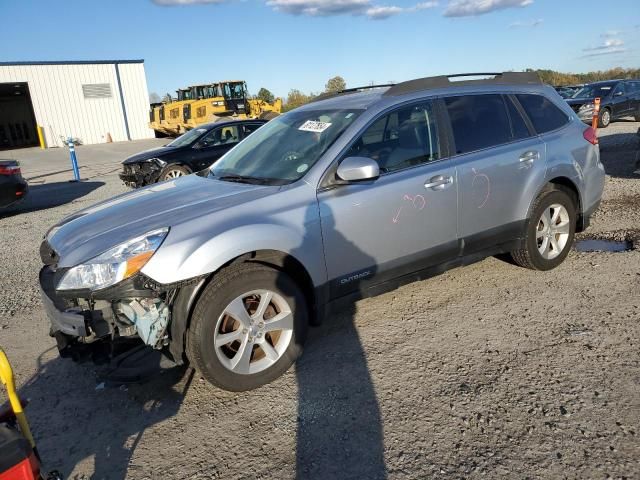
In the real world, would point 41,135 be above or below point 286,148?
above

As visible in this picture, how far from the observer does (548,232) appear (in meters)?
4.70

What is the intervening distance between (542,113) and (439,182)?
5.38 ft

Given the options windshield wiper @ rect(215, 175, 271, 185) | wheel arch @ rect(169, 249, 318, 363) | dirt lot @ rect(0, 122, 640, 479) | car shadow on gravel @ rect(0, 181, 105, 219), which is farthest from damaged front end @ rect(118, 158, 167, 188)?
wheel arch @ rect(169, 249, 318, 363)

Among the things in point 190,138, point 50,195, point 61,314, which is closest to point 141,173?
point 190,138

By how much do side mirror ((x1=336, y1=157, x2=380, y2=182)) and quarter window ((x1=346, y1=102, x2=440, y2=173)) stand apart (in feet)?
0.67

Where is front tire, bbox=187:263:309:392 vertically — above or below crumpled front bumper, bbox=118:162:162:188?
below

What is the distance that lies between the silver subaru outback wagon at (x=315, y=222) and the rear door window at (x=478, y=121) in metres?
0.01

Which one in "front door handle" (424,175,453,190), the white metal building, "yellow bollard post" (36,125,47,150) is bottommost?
"front door handle" (424,175,453,190)

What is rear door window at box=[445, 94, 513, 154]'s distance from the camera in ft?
13.3

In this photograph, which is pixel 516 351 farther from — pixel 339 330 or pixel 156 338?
pixel 156 338

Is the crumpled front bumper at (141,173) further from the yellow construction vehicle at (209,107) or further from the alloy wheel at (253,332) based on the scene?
the yellow construction vehicle at (209,107)

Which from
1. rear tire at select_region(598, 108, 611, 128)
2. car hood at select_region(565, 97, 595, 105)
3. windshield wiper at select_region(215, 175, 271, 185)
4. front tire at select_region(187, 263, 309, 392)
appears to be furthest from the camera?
rear tire at select_region(598, 108, 611, 128)

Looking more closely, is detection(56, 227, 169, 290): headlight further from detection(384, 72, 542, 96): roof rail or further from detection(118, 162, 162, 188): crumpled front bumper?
detection(118, 162, 162, 188): crumpled front bumper

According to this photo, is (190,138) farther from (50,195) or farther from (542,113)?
(542,113)
